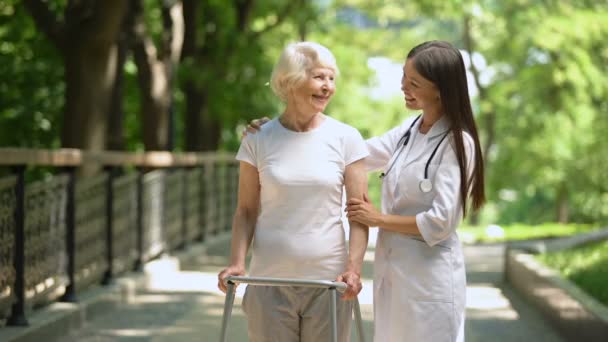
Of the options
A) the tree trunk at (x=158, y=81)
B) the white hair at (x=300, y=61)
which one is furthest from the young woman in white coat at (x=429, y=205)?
the tree trunk at (x=158, y=81)

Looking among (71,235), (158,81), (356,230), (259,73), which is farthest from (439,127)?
(259,73)

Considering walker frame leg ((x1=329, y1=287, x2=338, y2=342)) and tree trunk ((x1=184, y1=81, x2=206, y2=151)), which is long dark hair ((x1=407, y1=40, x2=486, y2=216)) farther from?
tree trunk ((x1=184, y1=81, x2=206, y2=151))

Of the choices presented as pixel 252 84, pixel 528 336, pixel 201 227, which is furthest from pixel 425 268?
pixel 252 84

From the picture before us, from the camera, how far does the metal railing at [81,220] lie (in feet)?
30.2

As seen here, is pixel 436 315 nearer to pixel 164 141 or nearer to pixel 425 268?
pixel 425 268

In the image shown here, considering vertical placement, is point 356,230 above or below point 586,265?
above

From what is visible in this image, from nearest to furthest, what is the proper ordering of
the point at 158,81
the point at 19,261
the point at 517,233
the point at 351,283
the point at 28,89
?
the point at 351,283, the point at 19,261, the point at 158,81, the point at 28,89, the point at 517,233

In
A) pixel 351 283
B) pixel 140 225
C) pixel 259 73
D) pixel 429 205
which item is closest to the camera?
pixel 351 283

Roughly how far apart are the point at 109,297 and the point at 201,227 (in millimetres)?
7976

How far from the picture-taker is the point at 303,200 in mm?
5020

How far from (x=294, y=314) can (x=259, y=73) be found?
18.6 metres

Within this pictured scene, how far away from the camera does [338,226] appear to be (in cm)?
511

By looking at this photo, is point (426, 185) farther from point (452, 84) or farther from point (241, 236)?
point (241, 236)

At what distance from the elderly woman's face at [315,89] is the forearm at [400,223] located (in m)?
0.51
